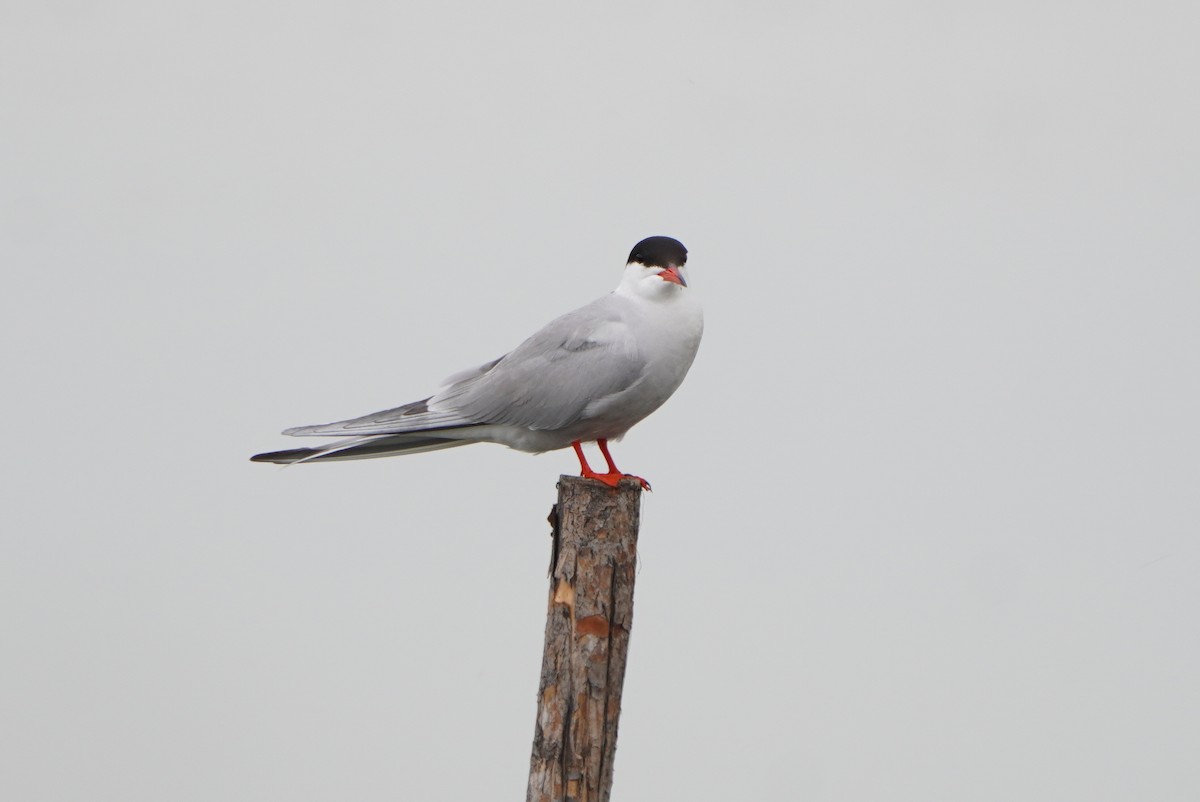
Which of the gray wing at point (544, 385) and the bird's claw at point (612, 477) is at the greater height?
the gray wing at point (544, 385)

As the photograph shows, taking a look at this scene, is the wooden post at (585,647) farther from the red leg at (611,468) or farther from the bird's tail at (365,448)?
the bird's tail at (365,448)

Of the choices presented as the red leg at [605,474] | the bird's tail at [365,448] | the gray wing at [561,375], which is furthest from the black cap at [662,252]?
the bird's tail at [365,448]

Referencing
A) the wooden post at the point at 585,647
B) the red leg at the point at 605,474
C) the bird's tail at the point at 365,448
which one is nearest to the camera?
the wooden post at the point at 585,647

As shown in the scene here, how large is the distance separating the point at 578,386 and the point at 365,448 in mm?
833

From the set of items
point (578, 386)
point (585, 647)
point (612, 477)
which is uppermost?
point (578, 386)

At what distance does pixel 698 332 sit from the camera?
172 inches

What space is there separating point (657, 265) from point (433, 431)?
99 centimetres

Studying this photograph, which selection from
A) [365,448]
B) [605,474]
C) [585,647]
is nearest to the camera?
[585,647]

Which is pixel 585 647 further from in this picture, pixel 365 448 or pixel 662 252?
pixel 662 252

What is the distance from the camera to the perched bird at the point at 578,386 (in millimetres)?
4273

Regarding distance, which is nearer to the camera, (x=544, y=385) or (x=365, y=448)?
(x=544, y=385)

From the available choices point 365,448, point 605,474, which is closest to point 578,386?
point 605,474

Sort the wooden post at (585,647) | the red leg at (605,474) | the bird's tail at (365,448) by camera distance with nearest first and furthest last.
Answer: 1. the wooden post at (585,647)
2. the red leg at (605,474)
3. the bird's tail at (365,448)

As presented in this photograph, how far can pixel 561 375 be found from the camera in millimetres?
4336
